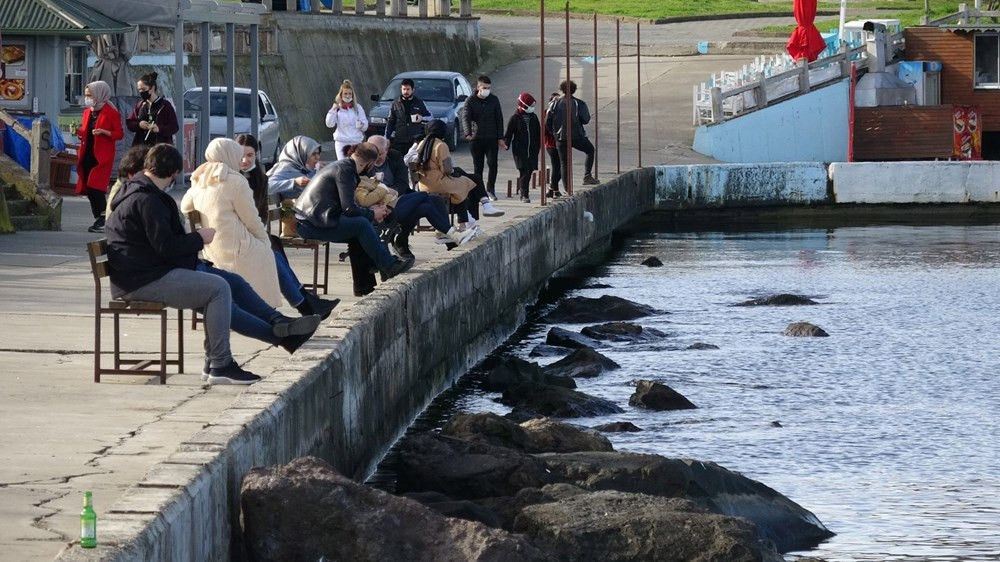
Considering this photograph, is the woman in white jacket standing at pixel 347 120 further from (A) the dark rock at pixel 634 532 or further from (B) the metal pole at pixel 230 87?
(A) the dark rock at pixel 634 532

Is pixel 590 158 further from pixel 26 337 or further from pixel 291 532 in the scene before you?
pixel 291 532

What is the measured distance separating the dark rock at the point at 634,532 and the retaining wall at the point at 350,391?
128cm

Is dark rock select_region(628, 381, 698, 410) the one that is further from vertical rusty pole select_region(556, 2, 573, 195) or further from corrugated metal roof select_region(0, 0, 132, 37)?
corrugated metal roof select_region(0, 0, 132, 37)

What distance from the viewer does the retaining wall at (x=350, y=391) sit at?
6555 millimetres

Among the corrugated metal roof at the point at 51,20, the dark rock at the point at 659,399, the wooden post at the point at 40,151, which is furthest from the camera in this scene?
the corrugated metal roof at the point at 51,20

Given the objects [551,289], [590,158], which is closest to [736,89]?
[590,158]

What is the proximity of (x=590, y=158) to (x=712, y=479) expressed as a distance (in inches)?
687

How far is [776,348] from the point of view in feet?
60.8

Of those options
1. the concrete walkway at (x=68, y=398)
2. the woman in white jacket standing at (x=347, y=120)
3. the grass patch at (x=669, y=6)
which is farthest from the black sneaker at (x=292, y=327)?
the grass patch at (x=669, y=6)

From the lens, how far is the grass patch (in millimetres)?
58781

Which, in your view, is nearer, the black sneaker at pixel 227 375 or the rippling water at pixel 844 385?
the black sneaker at pixel 227 375

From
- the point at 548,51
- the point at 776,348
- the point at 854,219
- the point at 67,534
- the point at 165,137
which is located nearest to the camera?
the point at 67,534

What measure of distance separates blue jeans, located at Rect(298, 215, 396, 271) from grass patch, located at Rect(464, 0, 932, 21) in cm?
4345

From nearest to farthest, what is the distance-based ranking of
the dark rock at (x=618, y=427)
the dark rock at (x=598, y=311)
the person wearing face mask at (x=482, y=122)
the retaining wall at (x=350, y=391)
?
the retaining wall at (x=350, y=391) → the dark rock at (x=618, y=427) → the dark rock at (x=598, y=311) → the person wearing face mask at (x=482, y=122)
